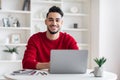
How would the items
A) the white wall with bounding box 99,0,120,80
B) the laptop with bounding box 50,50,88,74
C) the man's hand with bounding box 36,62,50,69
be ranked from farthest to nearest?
the white wall with bounding box 99,0,120,80, the man's hand with bounding box 36,62,50,69, the laptop with bounding box 50,50,88,74

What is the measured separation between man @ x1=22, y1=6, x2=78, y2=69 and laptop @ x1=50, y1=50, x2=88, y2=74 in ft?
1.53

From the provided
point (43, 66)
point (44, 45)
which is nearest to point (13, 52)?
point (44, 45)

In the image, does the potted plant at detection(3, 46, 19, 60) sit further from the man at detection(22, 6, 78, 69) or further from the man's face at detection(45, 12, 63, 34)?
the man's face at detection(45, 12, 63, 34)

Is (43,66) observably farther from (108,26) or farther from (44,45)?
(108,26)

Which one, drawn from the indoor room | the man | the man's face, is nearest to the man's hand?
the man

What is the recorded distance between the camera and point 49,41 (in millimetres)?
2562

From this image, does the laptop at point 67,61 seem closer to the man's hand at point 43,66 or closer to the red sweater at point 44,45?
the man's hand at point 43,66

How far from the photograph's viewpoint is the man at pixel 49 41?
2.43m

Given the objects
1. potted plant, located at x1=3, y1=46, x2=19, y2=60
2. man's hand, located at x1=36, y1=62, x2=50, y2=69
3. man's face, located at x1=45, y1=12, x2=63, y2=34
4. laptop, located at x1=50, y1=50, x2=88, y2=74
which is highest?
man's face, located at x1=45, y1=12, x2=63, y2=34

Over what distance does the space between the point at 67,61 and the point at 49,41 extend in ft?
2.20

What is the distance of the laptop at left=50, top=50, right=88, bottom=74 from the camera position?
192 centimetres

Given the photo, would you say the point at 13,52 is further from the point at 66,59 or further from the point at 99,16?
the point at 66,59

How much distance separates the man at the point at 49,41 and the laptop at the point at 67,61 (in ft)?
1.53

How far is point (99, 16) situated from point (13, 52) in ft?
5.27
